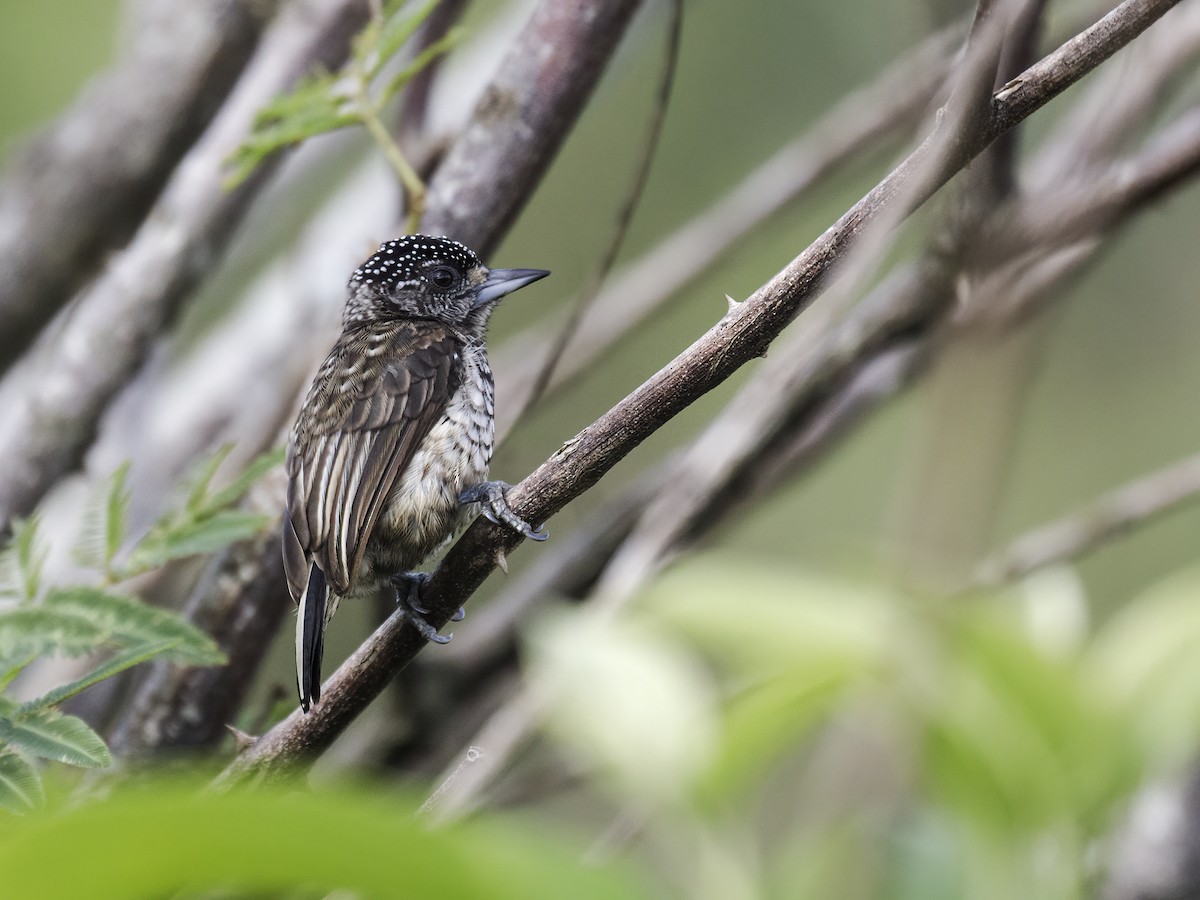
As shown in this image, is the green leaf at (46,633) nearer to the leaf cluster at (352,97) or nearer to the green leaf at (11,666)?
the green leaf at (11,666)

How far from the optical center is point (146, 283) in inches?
129

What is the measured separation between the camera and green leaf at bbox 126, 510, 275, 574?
7.20 feet

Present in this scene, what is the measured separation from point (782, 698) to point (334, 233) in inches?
108

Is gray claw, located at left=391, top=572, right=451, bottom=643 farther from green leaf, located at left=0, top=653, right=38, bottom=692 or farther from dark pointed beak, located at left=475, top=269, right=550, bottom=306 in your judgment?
dark pointed beak, located at left=475, top=269, right=550, bottom=306

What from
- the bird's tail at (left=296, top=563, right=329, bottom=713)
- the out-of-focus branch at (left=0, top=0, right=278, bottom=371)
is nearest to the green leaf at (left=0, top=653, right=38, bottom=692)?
the bird's tail at (left=296, top=563, right=329, bottom=713)

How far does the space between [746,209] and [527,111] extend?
1.08m

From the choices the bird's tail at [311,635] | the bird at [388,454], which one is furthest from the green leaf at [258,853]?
the bird at [388,454]

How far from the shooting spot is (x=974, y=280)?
2.09 m

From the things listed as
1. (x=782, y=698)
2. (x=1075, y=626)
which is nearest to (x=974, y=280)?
(x=1075, y=626)

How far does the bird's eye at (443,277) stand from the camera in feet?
10.7

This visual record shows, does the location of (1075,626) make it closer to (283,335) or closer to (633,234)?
(283,335)

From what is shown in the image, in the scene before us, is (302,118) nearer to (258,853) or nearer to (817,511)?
(258,853)

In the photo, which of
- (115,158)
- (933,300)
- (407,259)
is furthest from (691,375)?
(115,158)

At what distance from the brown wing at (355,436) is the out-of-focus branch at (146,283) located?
0.53 meters
